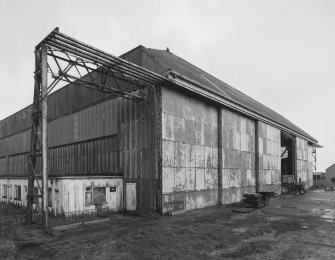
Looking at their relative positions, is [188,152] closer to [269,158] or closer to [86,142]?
[86,142]

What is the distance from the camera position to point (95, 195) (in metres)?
18.7

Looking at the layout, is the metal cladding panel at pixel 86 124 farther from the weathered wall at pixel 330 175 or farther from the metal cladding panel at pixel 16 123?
the weathered wall at pixel 330 175

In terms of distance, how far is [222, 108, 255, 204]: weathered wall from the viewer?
25656mm

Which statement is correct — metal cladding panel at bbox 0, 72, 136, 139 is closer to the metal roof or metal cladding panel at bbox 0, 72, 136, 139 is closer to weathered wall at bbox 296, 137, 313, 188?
the metal roof

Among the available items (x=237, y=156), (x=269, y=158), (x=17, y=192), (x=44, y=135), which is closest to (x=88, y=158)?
(x=17, y=192)

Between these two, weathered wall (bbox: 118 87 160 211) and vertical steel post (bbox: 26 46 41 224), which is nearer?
vertical steel post (bbox: 26 46 41 224)

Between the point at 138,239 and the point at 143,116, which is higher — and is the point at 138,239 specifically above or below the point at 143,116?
below

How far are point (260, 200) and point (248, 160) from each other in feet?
19.3

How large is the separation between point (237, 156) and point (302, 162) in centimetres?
2282

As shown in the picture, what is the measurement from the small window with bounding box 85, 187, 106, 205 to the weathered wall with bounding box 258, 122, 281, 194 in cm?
1891

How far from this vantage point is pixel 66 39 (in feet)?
45.4

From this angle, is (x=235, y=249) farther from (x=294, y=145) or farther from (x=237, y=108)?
(x=294, y=145)

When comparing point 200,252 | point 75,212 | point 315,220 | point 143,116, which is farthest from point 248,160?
point 200,252

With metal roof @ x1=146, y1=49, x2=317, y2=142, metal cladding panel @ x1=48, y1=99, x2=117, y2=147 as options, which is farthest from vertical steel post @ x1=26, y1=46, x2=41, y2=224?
metal roof @ x1=146, y1=49, x2=317, y2=142
